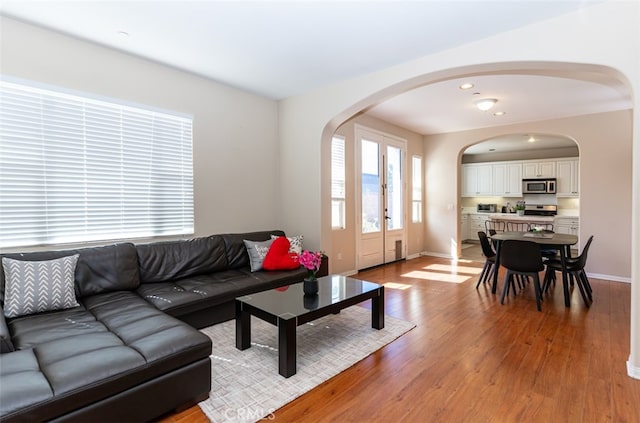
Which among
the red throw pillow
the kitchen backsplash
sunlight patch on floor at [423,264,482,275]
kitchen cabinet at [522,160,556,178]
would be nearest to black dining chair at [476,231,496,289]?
sunlight patch on floor at [423,264,482,275]

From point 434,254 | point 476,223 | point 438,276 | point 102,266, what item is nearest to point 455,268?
point 438,276

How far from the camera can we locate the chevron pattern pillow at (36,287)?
2348mm

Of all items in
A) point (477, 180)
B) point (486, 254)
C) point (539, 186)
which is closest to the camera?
point (486, 254)

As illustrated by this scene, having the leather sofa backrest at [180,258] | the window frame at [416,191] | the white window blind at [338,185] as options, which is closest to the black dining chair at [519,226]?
the window frame at [416,191]

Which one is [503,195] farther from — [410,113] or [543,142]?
[410,113]

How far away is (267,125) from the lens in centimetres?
477

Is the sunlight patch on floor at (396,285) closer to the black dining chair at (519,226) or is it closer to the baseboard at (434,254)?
the baseboard at (434,254)

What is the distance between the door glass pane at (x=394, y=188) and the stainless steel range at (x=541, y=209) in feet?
14.5

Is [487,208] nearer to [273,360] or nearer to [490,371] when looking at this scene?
[490,371]

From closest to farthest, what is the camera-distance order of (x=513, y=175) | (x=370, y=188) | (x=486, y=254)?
(x=486, y=254) < (x=370, y=188) < (x=513, y=175)

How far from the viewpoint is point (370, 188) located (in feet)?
19.4

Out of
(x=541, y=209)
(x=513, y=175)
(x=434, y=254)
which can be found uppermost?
(x=513, y=175)

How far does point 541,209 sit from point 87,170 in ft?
32.2

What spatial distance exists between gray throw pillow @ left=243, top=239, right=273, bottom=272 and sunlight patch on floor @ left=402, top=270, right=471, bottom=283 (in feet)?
8.90
